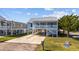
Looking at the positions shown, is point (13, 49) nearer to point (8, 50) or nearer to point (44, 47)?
point (8, 50)

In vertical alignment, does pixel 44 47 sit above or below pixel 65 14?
below

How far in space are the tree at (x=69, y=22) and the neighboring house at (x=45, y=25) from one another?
101mm

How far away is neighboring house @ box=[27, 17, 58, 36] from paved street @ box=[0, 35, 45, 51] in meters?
0.13

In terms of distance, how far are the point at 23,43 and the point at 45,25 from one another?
0.48 m

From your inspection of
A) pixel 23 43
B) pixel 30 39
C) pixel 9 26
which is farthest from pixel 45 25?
pixel 9 26

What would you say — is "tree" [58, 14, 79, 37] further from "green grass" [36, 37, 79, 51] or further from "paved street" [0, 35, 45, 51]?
"paved street" [0, 35, 45, 51]

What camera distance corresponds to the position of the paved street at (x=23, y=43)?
4291mm

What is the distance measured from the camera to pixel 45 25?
4.38 meters

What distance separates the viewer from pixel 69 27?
4.39 meters

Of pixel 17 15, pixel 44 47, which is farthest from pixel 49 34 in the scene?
pixel 17 15

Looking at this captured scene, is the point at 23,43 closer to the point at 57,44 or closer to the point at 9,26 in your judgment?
the point at 9,26

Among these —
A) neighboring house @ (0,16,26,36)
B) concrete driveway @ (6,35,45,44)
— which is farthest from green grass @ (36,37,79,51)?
neighboring house @ (0,16,26,36)

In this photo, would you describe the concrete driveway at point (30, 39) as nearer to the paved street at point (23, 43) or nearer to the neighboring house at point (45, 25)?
the paved street at point (23, 43)

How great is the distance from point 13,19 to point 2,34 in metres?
0.31
